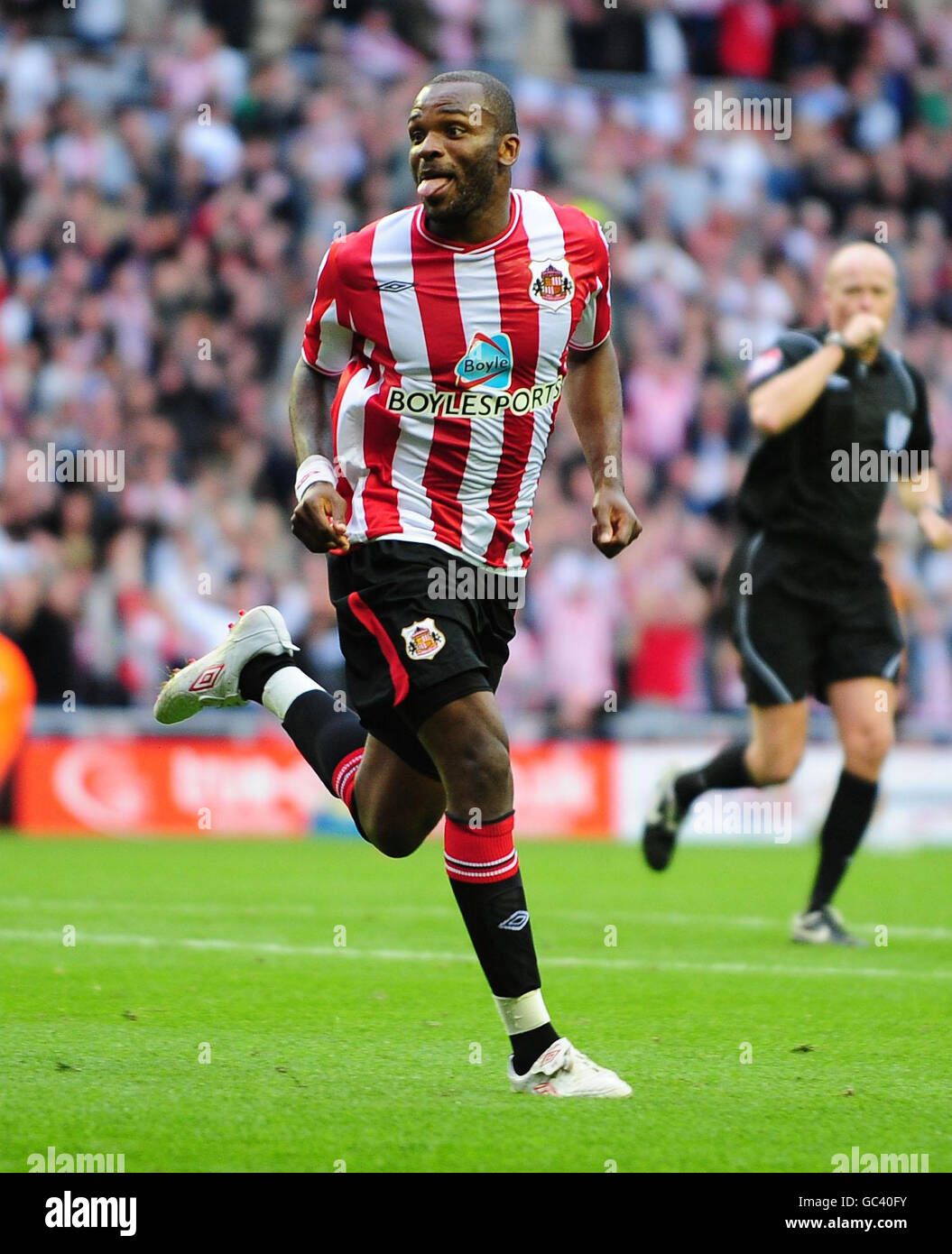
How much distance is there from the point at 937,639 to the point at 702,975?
942 centimetres

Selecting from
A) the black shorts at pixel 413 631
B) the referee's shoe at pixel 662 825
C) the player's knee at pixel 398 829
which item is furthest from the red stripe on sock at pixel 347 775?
the referee's shoe at pixel 662 825

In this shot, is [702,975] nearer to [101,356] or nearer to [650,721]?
[650,721]

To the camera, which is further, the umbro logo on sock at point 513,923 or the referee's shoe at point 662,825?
the referee's shoe at point 662,825

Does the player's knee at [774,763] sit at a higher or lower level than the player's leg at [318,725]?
lower

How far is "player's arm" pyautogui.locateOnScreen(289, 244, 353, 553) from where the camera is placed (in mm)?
5156

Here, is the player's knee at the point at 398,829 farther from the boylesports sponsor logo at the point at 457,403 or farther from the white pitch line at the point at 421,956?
the white pitch line at the point at 421,956

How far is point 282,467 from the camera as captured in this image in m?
15.7

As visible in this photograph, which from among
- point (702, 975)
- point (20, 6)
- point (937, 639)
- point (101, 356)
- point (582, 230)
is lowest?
point (702, 975)

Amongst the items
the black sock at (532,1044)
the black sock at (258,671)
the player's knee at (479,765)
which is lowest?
the black sock at (532,1044)

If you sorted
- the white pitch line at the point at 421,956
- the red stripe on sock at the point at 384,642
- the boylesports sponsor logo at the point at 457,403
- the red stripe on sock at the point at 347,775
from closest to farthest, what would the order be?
the red stripe on sock at the point at 384,642, the boylesports sponsor logo at the point at 457,403, the red stripe on sock at the point at 347,775, the white pitch line at the point at 421,956

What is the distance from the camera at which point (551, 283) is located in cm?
545

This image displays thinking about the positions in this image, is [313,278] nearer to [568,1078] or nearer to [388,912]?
[388,912]

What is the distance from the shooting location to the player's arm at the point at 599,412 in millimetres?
5520
